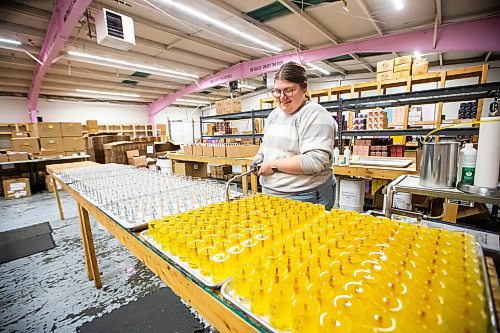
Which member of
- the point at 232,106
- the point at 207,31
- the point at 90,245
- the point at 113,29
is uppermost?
the point at 207,31

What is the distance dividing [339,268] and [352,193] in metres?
2.61

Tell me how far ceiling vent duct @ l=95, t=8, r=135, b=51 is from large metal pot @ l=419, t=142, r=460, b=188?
431 centimetres

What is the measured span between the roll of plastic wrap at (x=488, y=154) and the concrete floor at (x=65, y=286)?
1806mm

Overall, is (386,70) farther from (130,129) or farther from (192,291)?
(130,129)

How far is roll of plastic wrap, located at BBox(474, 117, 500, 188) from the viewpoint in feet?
3.20

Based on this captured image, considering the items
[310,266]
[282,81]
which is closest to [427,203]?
[282,81]

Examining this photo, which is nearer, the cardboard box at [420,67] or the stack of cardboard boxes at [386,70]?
the cardboard box at [420,67]

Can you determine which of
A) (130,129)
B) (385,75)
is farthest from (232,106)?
(130,129)

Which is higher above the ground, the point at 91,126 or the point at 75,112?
the point at 75,112

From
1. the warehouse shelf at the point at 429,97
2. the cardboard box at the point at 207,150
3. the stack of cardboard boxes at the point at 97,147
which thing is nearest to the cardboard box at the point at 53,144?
the stack of cardboard boxes at the point at 97,147

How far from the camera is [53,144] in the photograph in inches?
244

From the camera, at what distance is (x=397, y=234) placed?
2.40 ft

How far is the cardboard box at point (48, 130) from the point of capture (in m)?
6.05

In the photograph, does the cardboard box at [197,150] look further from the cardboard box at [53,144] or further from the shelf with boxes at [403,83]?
the cardboard box at [53,144]
